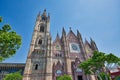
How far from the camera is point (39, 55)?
2886 cm

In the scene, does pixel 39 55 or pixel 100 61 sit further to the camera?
pixel 39 55

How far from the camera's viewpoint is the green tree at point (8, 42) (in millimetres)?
9514

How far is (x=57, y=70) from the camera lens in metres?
27.6

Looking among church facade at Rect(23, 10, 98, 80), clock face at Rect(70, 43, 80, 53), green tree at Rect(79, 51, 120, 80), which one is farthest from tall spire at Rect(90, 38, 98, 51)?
green tree at Rect(79, 51, 120, 80)

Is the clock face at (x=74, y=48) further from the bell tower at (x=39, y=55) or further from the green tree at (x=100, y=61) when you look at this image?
the green tree at (x=100, y=61)

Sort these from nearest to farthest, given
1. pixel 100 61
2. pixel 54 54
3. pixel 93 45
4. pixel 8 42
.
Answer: pixel 8 42, pixel 100 61, pixel 54 54, pixel 93 45

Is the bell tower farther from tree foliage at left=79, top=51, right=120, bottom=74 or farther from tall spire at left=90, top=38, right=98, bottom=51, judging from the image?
tall spire at left=90, top=38, right=98, bottom=51

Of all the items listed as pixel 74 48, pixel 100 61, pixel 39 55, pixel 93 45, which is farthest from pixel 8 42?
pixel 93 45

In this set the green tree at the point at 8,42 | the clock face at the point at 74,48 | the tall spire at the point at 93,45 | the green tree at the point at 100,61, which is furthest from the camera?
the tall spire at the point at 93,45

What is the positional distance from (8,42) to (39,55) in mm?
19386

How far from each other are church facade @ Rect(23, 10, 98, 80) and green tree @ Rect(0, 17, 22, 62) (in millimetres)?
15858

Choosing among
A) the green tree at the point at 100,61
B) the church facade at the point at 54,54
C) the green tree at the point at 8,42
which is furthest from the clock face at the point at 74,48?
the green tree at the point at 8,42

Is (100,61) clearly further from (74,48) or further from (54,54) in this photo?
(74,48)

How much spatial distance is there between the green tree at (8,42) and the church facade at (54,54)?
52.0 ft
